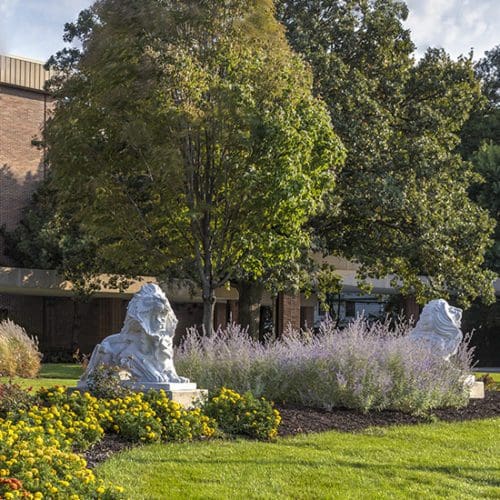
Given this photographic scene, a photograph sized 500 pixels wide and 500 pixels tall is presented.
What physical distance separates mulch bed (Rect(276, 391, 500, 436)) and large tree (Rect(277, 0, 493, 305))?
33.7 feet

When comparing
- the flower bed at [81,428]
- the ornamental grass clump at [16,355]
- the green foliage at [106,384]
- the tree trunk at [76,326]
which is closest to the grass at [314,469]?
the flower bed at [81,428]

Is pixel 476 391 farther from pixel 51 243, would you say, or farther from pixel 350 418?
pixel 51 243

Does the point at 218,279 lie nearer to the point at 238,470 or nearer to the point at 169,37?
the point at 169,37

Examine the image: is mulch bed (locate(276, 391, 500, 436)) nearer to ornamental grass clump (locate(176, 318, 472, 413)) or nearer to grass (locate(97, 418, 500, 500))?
ornamental grass clump (locate(176, 318, 472, 413))

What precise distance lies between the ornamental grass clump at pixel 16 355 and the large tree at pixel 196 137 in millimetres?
3433

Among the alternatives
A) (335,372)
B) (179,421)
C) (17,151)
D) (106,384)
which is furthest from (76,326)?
(179,421)

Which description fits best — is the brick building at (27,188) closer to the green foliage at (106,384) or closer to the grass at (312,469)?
the green foliage at (106,384)

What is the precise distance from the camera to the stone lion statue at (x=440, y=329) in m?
16.9

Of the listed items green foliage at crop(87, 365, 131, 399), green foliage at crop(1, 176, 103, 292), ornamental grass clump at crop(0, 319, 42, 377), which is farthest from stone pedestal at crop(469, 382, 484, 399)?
green foliage at crop(1, 176, 103, 292)

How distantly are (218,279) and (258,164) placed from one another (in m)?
3.07

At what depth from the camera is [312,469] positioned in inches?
373

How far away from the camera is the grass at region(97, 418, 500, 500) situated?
28.2 ft

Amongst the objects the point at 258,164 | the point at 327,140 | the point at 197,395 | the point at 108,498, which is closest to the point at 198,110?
the point at 258,164

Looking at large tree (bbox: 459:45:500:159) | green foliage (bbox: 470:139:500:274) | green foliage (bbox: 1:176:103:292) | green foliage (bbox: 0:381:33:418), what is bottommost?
green foliage (bbox: 0:381:33:418)
